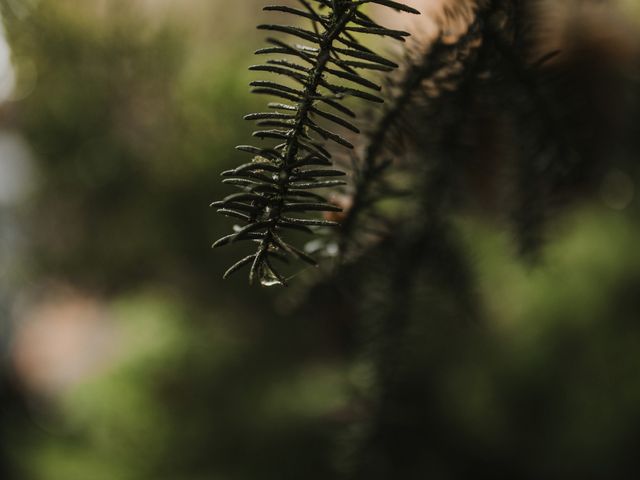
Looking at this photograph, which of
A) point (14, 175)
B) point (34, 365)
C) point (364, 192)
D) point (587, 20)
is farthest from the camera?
point (34, 365)

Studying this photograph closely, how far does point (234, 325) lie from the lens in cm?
70

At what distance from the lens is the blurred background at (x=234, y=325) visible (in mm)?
535

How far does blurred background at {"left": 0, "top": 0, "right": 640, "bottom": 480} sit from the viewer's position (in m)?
0.54

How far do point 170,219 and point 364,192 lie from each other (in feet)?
1.57

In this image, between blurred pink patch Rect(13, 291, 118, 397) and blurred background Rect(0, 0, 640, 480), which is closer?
blurred background Rect(0, 0, 640, 480)

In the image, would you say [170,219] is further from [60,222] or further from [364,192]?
[364,192]

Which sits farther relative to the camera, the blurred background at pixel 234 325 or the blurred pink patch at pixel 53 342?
the blurred pink patch at pixel 53 342

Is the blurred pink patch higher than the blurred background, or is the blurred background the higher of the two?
the blurred pink patch

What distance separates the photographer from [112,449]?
0.64m

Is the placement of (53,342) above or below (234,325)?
above

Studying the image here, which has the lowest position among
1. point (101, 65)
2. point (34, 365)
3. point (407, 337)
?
point (407, 337)

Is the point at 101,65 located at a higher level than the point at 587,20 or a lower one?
higher

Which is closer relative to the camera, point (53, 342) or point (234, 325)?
point (234, 325)

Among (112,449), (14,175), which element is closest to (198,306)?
(112,449)
